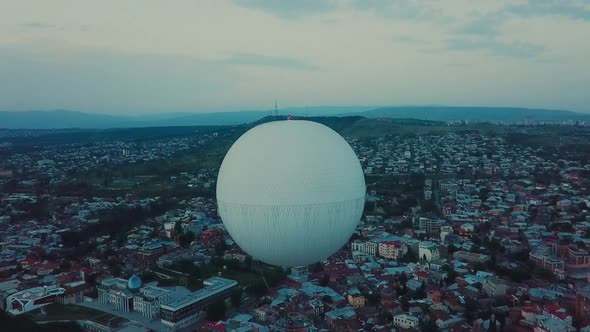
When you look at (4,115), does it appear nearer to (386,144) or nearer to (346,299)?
(386,144)

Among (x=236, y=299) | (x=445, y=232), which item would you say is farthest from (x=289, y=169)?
(x=445, y=232)

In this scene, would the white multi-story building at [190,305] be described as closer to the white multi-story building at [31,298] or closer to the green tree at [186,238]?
the white multi-story building at [31,298]

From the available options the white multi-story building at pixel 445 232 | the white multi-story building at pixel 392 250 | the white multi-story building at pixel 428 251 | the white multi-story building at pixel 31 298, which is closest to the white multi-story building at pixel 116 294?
the white multi-story building at pixel 31 298

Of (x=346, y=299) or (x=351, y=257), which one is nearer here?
(x=346, y=299)

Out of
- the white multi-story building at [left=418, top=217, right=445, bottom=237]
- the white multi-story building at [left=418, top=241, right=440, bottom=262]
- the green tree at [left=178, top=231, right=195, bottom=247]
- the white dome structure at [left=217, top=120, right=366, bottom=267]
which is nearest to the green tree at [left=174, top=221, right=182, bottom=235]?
the green tree at [left=178, top=231, right=195, bottom=247]

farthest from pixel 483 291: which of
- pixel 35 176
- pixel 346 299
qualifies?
pixel 35 176

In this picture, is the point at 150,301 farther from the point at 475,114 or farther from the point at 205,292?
the point at 475,114

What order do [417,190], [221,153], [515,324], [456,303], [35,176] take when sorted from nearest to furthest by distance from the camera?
[515,324] < [456,303] < [417,190] < [35,176] < [221,153]
